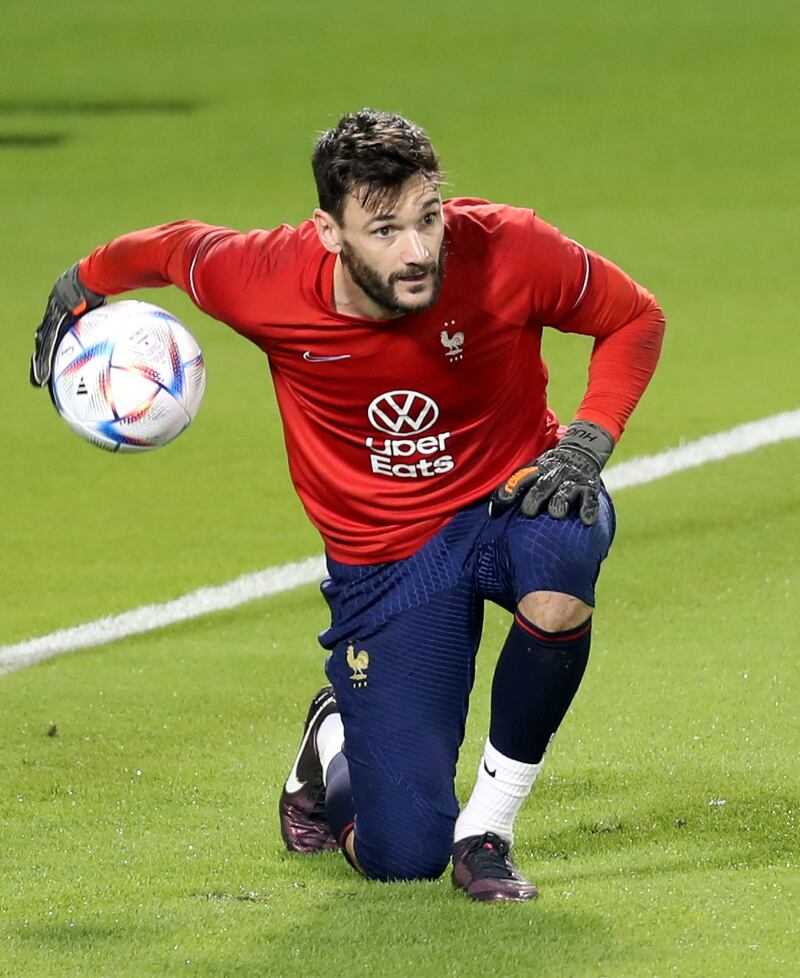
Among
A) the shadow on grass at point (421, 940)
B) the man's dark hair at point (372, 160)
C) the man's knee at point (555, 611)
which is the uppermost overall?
the man's dark hair at point (372, 160)

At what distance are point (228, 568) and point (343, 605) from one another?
302 cm

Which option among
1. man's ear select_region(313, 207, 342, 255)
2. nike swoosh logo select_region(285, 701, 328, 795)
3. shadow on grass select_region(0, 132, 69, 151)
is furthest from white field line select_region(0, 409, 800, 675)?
shadow on grass select_region(0, 132, 69, 151)

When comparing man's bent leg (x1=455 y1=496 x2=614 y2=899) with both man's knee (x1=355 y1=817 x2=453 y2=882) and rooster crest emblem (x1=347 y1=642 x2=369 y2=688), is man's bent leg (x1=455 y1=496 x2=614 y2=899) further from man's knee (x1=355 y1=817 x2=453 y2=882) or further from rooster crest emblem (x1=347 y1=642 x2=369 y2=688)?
rooster crest emblem (x1=347 y1=642 x2=369 y2=688)

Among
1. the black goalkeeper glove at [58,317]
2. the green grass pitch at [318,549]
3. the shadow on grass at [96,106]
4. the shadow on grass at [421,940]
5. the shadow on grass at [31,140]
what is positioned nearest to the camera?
the shadow on grass at [421,940]

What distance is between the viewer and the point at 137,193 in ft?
50.1

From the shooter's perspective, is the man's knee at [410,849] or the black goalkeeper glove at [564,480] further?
the man's knee at [410,849]

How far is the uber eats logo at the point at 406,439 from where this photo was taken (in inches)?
183

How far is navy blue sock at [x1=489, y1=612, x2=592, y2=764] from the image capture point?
435 cm

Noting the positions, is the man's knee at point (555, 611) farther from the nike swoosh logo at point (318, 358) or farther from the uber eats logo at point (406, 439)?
the nike swoosh logo at point (318, 358)

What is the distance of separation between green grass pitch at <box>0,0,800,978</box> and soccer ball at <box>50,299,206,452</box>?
100 centimetres

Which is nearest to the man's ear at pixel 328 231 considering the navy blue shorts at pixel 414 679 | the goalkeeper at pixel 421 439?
the goalkeeper at pixel 421 439

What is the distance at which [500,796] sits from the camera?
4.48m

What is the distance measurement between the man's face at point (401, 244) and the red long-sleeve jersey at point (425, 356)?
14cm

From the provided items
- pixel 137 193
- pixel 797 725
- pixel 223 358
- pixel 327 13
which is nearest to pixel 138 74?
pixel 327 13
